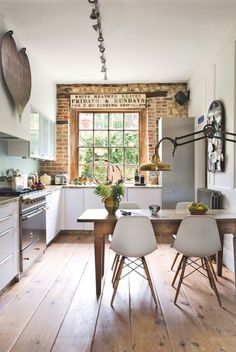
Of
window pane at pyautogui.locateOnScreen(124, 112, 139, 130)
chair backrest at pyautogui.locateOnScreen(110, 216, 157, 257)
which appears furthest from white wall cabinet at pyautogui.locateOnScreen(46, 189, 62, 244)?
chair backrest at pyautogui.locateOnScreen(110, 216, 157, 257)

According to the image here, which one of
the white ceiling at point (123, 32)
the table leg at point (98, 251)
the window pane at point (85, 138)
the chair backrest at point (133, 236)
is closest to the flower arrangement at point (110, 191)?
the table leg at point (98, 251)

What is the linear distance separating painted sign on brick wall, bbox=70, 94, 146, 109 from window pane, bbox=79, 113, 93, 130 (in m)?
0.18

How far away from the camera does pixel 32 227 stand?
391 centimetres

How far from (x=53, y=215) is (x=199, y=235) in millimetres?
2971

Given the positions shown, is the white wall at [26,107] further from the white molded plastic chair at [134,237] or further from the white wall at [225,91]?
the white wall at [225,91]

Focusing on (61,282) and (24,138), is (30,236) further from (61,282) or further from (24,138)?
(24,138)

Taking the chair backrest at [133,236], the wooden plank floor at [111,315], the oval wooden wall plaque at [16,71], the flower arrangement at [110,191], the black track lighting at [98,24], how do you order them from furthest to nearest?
the oval wooden wall plaque at [16,71]
the flower arrangement at [110,191]
the black track lighting at [98,24]
the chair backrest at [133,236]
the wooden plank floor at [111,315]

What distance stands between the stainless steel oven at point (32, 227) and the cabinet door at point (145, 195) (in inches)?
69.5

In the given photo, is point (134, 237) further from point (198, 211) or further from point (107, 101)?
point (107, 101)

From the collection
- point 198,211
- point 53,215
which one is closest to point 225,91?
point 198,211

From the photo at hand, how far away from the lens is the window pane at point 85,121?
644 centimetres

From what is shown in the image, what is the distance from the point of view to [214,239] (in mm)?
2867

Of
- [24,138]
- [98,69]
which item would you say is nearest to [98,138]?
[98,69]

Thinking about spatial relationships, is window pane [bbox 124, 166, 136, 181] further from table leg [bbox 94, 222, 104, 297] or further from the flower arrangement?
table leg [bbox 94, 222, 104, 297]
